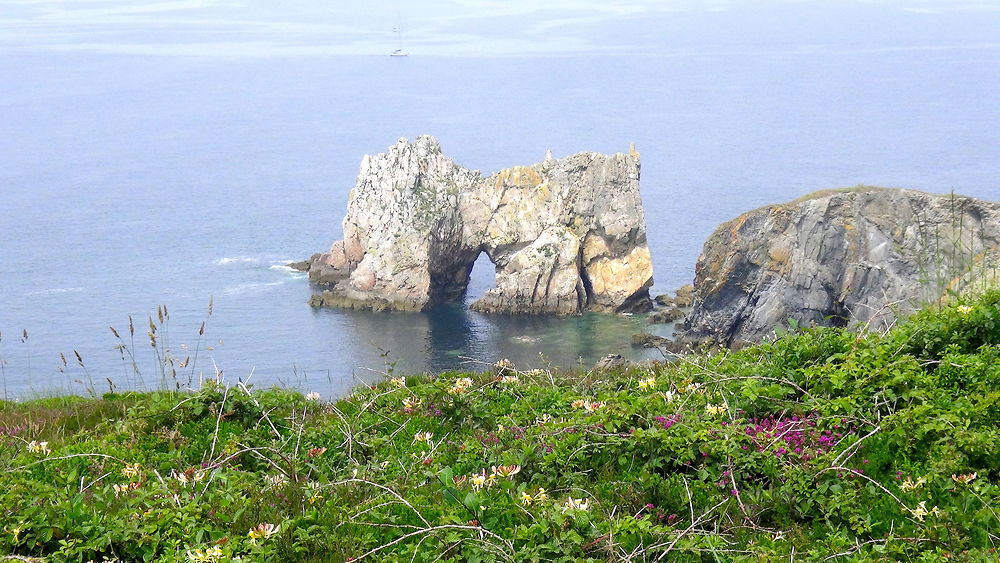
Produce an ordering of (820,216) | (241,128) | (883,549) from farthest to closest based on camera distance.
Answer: (241,128), (820,216), (883,549)

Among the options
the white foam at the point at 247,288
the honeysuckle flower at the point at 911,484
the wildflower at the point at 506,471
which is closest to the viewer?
the honeysuckle flower at the point at 911,484

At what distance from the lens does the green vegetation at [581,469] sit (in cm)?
582

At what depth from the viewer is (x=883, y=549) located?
5.65 metres

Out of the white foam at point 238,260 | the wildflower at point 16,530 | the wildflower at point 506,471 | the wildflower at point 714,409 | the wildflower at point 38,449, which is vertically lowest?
the white foam at point 238,260

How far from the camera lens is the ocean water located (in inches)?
2798

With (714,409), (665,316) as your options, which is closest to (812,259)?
(665,316)

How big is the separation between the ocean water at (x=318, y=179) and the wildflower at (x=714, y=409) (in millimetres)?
27269

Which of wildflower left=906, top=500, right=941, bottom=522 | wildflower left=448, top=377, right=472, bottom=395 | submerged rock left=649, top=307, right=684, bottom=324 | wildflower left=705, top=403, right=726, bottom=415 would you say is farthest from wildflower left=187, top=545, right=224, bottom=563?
submerged rock left=649, top=307, right=684, bottom=324

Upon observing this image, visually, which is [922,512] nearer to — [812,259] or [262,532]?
[262,532]

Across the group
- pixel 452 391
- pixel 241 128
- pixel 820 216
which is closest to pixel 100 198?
pixel 241 128

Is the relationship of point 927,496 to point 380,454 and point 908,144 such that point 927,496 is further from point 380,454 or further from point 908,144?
point 908,144

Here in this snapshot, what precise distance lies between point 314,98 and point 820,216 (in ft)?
442

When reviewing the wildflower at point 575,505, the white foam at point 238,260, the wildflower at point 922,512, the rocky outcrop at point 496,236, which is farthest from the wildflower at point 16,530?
the white foam at point 238,260

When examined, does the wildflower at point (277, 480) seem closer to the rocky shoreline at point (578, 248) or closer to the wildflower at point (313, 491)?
the wildflower at point (313, 491)
